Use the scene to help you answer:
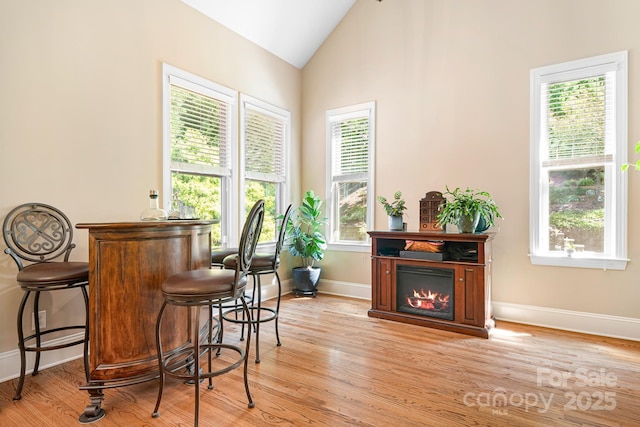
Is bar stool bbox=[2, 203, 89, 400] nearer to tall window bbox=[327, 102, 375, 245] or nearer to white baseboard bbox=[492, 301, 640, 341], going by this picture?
tall window bbox=[327, 102, 375, 245]

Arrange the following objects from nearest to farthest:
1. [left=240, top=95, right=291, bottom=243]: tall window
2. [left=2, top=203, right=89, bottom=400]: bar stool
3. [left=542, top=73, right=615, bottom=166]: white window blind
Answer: [left=2, top=203, right=89, bottom=400]: bar stool → [left=542, top=73, right=615, bottom=166]: white window blind → [left=240, top=95, right=291, bottom=243]: tall window

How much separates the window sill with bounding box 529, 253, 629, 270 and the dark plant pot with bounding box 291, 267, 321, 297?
2508mm

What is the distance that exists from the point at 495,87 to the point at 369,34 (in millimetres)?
1779

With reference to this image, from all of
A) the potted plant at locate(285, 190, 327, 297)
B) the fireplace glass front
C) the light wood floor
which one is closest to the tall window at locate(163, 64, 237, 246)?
the potted plant at locate(285, 190, 327, 297)

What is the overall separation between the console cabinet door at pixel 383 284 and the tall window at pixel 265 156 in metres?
1.58

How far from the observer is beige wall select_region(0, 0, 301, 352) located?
7.93 ft

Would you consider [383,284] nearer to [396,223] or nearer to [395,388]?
[396,223]

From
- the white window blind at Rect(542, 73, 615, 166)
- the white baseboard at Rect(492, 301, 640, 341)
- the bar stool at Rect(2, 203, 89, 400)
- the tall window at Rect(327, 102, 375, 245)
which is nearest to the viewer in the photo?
the bar stool at Rect(2, 203, 89, 400)

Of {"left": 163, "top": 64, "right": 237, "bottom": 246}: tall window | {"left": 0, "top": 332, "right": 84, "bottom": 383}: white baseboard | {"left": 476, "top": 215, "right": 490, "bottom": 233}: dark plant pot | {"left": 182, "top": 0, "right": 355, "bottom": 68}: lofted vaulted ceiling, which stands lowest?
{"left": 0, "top": 332, "right": 84, "bottom": 383}: white baseboard

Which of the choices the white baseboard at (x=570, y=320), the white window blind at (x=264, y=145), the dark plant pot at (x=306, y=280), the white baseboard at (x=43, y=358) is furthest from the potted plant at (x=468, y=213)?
the white baseboard at (x=43, y=358)

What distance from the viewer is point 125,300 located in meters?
2.04

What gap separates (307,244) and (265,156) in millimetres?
1273

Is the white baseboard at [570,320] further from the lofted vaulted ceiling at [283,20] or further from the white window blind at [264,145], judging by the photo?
the lofted vaulted ceiling at [283,20]

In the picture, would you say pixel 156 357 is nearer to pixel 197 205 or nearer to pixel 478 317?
pixel 197 205
